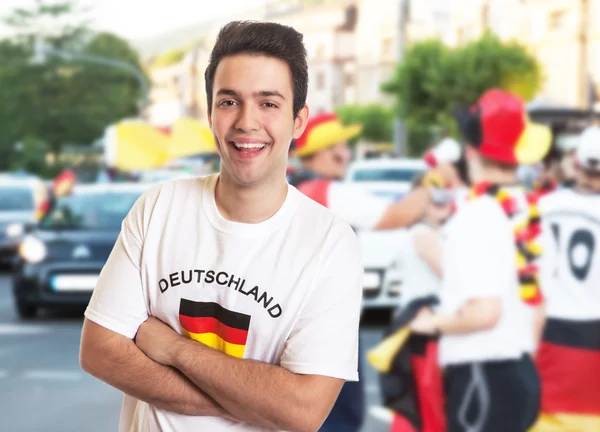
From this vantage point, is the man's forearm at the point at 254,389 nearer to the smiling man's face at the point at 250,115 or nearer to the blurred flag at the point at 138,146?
the smiling man's face at the point at 250,115

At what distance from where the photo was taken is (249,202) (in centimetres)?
262

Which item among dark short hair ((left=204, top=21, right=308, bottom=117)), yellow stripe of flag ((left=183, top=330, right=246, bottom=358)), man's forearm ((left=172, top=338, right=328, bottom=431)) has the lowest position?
man's forearm ((left=172, top=338, right=328, bottom=431))

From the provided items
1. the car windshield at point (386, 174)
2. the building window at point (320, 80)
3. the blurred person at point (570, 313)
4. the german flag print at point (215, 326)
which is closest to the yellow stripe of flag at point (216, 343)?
the german flag print at point (215, 326)

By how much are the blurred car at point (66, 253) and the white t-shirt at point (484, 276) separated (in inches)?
314

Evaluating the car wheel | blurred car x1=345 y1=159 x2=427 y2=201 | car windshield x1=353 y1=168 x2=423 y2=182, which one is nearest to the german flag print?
the car wheel

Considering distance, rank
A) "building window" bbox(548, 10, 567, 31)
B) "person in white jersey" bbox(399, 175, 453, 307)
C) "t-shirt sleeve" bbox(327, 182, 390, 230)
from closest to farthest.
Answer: "t-shirt sleeve" bbox(327, 182, 390, 230)
"person in white jersey" bbox(399, 175, 453, 307)
"building window" bbox(548, 10, 567, 31)

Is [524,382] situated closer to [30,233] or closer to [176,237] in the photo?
[176,237]

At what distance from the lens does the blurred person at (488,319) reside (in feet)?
16.7

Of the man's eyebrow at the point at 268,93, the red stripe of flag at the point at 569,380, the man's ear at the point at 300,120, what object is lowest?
the red stripe of flag at the point at 569,380

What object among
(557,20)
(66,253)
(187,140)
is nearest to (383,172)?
(66,253)

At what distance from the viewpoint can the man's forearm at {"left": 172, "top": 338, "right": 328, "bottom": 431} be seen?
2.53 m

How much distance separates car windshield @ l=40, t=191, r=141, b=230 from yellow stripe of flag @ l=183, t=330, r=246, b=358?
11.1 metres

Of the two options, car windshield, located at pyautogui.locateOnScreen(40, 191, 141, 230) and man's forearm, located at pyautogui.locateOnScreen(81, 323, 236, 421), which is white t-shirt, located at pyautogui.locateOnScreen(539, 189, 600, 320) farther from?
car windshield, located at pyautogui.locateOnScreen(40, 191, 141, 230)

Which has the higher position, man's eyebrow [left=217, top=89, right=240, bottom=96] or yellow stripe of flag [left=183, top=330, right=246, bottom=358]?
Result: man's eyebrow [left=217, top=89, right=240, bottom=96]
